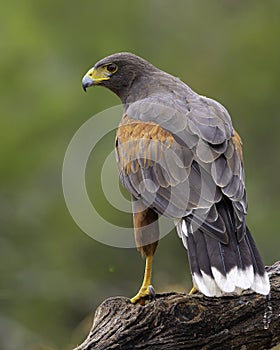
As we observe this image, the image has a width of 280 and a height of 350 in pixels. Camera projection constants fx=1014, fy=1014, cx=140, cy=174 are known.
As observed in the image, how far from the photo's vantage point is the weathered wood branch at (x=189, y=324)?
5758 millimetres

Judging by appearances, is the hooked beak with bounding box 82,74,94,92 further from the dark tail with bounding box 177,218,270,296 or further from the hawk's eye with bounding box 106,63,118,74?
the dark tail with bounding box 177,218,270,296

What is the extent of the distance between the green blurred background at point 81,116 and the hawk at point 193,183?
2699 millimetres

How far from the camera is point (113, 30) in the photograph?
1677 cm

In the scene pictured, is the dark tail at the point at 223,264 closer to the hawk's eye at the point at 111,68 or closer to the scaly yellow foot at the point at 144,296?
the scaly yellow foot at the point at 144,296

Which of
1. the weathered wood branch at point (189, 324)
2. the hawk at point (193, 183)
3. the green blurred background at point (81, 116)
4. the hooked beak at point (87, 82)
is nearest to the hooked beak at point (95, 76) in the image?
the hooked beak at point (87, 82)

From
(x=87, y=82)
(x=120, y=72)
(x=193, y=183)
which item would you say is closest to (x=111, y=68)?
(x=120, y=72)

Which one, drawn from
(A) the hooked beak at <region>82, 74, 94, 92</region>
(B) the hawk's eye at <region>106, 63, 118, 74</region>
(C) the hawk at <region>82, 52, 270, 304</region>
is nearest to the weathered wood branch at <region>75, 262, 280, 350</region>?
(C) the hawk at <region>82, 52, 270, 304</region>

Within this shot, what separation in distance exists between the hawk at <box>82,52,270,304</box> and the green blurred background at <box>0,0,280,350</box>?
8.85ft

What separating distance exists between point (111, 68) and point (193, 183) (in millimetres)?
1736

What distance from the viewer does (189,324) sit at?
5.80 m

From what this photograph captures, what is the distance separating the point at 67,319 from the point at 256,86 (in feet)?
19.3

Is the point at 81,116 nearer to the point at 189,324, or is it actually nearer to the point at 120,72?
the point at 120,72

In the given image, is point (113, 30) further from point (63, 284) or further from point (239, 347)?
point (239, 347)

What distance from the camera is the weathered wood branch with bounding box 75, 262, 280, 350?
227 inches
